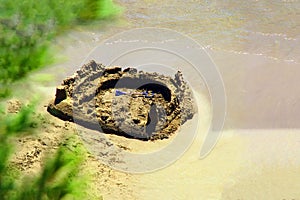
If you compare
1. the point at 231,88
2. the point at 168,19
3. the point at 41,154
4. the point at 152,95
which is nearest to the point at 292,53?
the point at 231,88

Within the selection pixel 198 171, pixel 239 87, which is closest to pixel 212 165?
pixel 198 171

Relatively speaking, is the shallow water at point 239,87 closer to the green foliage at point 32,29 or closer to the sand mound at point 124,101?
the green foliage at point 32,29

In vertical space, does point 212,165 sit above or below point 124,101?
below

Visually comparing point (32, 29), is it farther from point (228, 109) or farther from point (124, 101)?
point (228, 109)

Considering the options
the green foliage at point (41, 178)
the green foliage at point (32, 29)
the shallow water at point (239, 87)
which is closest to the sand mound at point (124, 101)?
the shallow water at point (239, 87)

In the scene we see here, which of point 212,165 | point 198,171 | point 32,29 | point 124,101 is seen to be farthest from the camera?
point 124,101

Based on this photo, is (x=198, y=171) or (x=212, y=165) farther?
(x=212, y=165)
